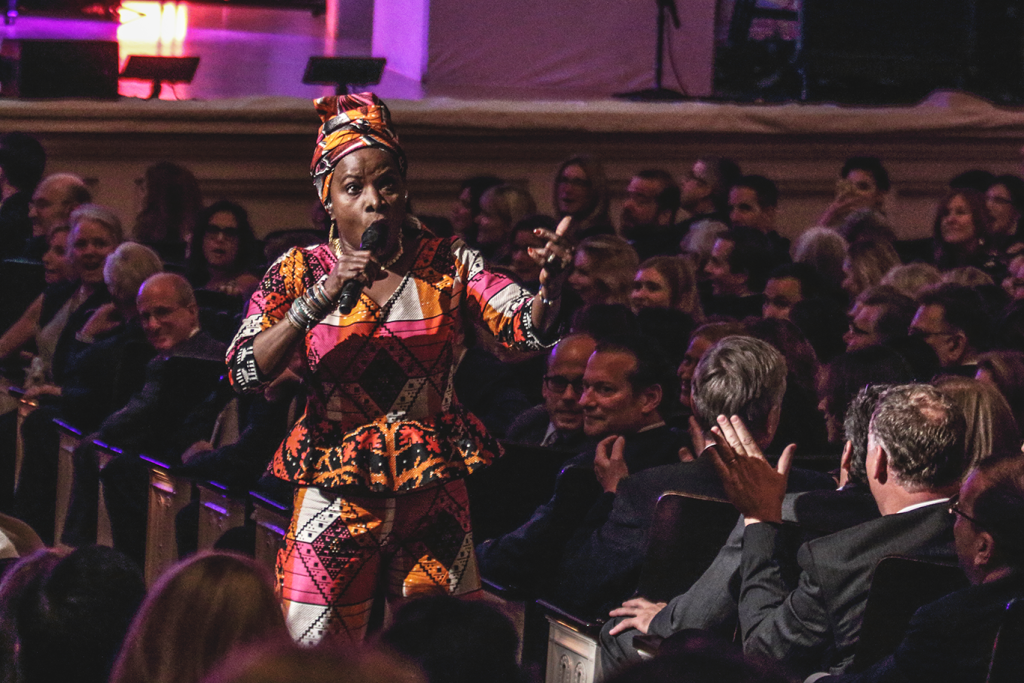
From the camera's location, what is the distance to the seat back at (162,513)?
175 inches

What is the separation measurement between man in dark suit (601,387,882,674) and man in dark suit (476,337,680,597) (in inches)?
11.4

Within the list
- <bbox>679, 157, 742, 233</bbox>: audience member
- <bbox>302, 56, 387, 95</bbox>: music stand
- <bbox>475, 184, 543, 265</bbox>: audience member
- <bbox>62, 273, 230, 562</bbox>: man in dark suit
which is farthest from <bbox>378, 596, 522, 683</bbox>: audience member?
<bbox>302, 56, 387, 95</bbox>: music stand

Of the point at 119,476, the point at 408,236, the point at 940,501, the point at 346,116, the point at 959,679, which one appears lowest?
the point at 119,476

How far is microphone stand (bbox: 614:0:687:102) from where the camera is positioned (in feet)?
28.6

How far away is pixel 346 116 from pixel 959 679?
5.06 ft

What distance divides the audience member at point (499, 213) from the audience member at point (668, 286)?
1.29 m

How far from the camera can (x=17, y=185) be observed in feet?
23.4

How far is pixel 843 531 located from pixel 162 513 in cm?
250

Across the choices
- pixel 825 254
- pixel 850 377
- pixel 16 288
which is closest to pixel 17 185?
pixel 16 288

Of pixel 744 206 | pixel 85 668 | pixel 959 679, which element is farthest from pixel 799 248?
pixel 85 668

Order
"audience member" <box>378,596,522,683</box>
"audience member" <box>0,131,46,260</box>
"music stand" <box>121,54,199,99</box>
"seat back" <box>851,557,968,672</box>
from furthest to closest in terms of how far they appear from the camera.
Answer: "music stand" <box>121,54,199,99</box> → "audience member" <box>0,131,46,260</box> → "seat back" <box>851,557,968,672</box> → "audience member" <box>378,596,522,683</box>

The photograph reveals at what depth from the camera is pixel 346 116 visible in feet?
9.34

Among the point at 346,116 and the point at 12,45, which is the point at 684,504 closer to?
the point at 346,116

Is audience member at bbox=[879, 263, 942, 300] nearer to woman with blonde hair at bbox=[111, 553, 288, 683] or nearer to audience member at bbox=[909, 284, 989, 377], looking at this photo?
audience member at bbox=[909, 284, 989, 377]
